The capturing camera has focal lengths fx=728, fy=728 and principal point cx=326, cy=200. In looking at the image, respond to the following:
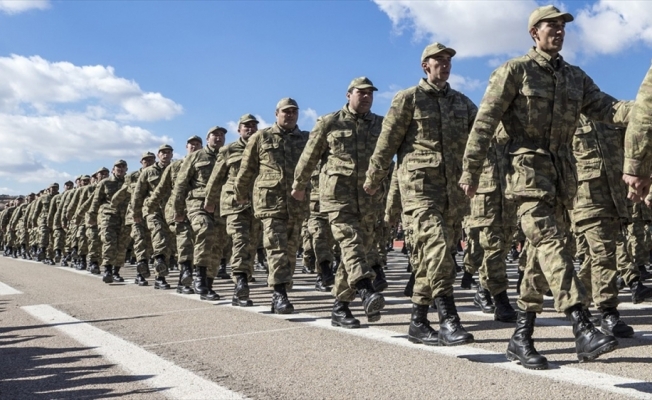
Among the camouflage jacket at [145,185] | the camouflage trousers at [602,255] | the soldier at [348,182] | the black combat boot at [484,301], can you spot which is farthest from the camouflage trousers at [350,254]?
the camouflage jacket at [145,185]

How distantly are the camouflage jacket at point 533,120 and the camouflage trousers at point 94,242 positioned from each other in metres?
13.3

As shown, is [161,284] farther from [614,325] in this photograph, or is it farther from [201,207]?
[614,325]

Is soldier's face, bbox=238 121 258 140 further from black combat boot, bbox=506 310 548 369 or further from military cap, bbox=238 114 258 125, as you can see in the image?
black combat boot, bbox=506 310 548 369

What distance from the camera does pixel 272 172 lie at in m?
8.26

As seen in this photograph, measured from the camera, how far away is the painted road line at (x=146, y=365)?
13.7 feet

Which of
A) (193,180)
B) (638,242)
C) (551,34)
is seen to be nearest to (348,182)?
(551,34)

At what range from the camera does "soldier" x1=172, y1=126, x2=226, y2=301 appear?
9.95 m

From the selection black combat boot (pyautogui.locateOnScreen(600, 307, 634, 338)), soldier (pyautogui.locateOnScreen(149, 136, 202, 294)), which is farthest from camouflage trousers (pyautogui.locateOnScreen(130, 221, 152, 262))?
black combat boot (pyautogui.locateOnScreen(600, 307, 634, 338))

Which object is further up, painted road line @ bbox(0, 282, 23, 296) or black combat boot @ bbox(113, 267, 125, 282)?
black combat boot @ bbox(113, 267, 125, 282)

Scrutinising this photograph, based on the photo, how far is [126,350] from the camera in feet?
18.8

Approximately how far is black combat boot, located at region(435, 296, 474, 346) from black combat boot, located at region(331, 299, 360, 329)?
119 centimetres

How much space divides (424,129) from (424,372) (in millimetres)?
2188

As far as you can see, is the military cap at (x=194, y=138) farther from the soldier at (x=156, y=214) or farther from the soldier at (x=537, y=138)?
the soldier at (x=537, y=138)

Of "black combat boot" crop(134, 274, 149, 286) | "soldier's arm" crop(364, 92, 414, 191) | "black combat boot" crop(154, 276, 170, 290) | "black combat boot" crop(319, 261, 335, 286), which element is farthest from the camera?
"black combat boot" crop(134, 274, 149, 286)
